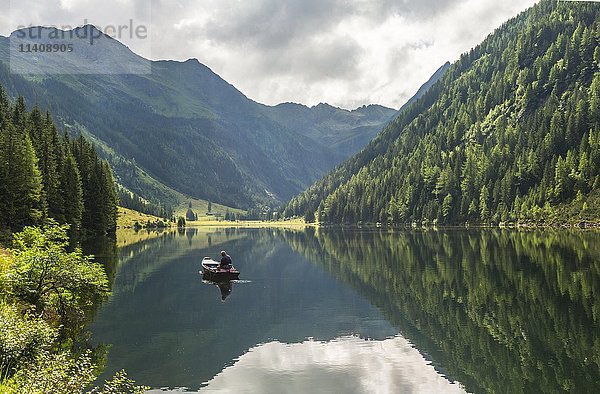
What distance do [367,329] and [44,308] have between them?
22.9 m

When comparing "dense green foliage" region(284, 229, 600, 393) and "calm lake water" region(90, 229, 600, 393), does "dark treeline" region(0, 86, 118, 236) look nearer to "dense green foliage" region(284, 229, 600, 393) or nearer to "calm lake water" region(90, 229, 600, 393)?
"calm lake water" region(90, 229, 600, 393)

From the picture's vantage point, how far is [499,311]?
43.2m

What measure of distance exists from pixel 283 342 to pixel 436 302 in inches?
722

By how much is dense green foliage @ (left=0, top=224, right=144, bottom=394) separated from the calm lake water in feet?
7.95

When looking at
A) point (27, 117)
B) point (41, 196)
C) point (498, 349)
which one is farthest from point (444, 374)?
point (27, 117)

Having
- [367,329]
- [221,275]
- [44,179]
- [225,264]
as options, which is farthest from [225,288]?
[44,179]

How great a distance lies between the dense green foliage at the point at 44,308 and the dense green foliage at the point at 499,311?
64.5ft

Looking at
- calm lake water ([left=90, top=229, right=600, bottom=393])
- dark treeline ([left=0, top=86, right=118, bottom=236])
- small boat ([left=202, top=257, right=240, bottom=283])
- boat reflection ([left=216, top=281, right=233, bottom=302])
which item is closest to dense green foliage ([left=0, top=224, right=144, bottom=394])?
calm lake water ([left=90, top=229, right=600, bottom=393])

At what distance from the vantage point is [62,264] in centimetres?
3409

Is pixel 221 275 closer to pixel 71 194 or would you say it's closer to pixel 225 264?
pixel 225 264

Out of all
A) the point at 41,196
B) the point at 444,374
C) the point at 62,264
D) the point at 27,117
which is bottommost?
the point at 444,374

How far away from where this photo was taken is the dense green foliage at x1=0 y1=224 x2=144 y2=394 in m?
21.7

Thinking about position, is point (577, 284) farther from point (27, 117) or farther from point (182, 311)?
point (27, 117)

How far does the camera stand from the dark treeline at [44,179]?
8019 centimetres
